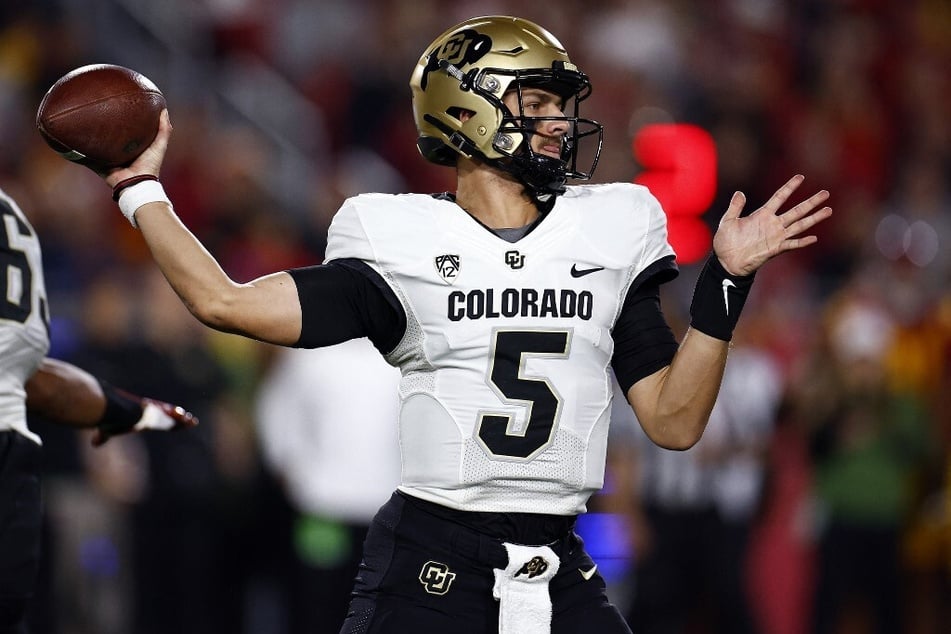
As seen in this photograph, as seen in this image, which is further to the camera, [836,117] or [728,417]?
[836,117]

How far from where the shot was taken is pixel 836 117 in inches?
414

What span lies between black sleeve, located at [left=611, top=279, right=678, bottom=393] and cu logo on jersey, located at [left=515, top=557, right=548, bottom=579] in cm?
49

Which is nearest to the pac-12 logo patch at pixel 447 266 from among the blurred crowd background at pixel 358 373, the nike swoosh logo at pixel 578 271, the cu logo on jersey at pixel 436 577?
the nike swoosh logo at pixel 578 271

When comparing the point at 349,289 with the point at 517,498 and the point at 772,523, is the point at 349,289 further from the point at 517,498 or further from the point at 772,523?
the point at 772,523

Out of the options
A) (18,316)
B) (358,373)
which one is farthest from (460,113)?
(358,373)

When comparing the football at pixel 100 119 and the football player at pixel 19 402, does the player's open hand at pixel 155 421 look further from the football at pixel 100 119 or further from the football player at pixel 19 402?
the football at pixel 100 119

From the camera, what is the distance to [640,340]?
11.6 feet

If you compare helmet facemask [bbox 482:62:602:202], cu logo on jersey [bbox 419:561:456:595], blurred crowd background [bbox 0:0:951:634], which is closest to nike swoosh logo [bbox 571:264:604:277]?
helmet facemask [bbox 482:62:602:202]

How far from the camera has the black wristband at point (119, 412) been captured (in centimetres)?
438

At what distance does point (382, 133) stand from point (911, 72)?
3966 mm

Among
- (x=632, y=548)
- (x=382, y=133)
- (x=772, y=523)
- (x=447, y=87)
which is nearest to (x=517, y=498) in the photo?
(x=447, y=87)

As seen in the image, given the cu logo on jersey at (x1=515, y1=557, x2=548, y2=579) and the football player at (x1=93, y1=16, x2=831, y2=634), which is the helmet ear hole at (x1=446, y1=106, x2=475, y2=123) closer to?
the football player at (x1=93, y1=16, x2=831, y2=634)

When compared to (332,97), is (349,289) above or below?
below

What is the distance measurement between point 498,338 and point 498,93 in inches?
24.0
